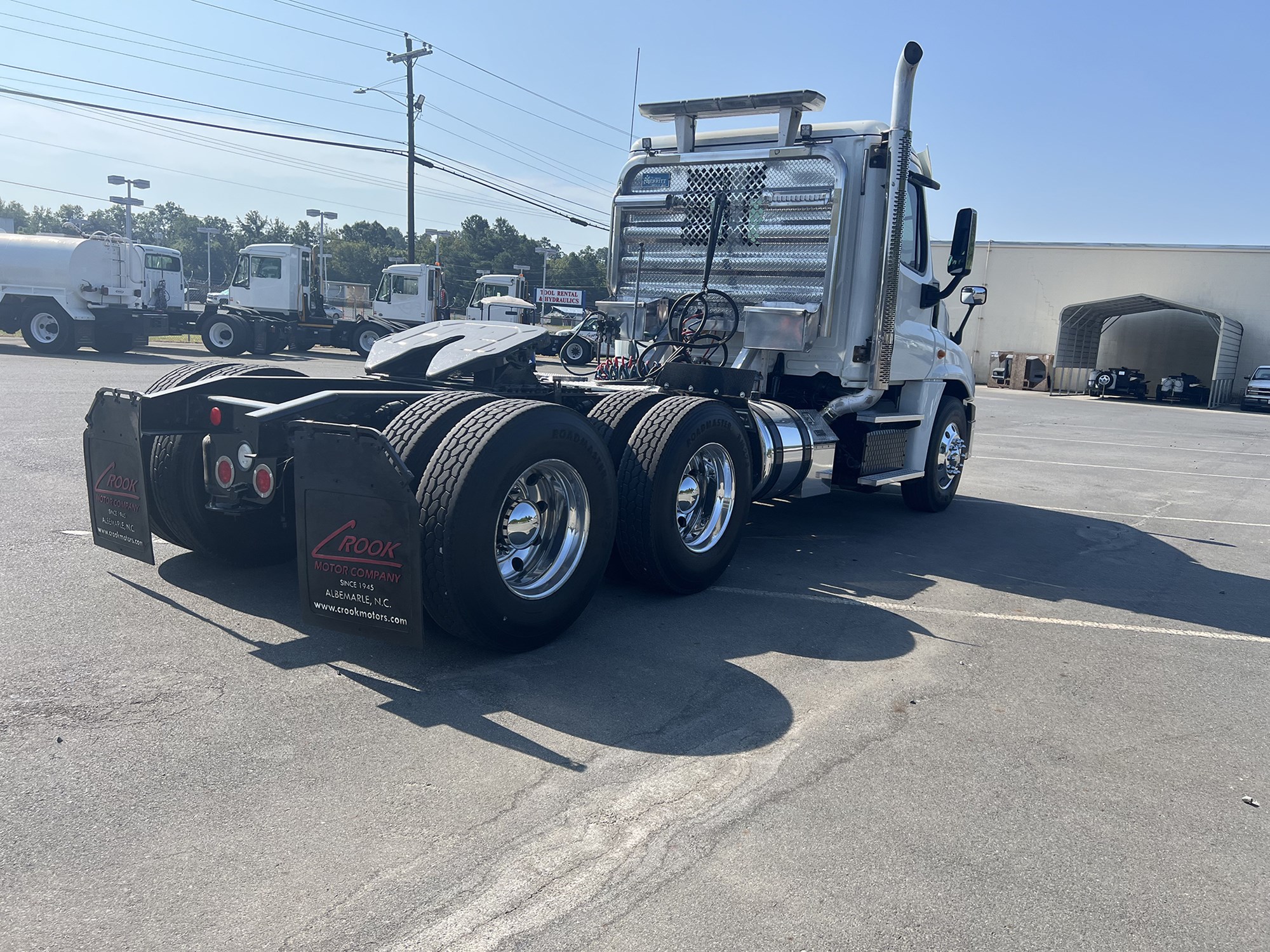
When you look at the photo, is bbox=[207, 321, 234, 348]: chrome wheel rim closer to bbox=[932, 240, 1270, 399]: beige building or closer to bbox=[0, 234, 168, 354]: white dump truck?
bbox=[0, 234, 168, 354]: white dump truck

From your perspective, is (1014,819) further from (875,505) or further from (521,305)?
(521,305)

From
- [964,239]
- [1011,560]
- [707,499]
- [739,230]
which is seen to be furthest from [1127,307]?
[707,499]

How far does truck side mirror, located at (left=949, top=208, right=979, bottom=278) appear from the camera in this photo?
798cm

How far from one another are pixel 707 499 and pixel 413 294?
28.6 m

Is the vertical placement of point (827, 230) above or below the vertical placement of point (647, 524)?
above

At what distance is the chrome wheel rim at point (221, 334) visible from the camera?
2822 cm

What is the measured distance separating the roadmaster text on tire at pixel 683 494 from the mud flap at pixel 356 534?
5.54ft

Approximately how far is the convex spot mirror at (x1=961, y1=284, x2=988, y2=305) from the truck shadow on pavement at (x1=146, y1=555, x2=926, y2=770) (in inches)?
168

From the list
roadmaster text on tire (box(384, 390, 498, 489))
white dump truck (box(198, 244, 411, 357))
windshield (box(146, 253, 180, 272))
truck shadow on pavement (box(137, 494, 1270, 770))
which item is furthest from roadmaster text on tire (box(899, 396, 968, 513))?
windshield (box(146, 253, 180, 272))

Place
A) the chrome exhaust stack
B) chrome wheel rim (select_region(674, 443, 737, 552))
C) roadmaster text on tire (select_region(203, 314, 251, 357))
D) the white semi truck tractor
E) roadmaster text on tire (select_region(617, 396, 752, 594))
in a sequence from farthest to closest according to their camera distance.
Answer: roadmaster text on tire (select_region(203, 314, 251, 357)), the chrome exhaust stack, chrome wheel rim (select_region(674, 443, 737, 552)), roadmaster text on tire (select_region(617, 396, 752, 594)), the white semi truck tractor

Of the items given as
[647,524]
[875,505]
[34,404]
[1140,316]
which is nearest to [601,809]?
[647,524]

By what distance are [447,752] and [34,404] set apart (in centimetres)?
1219

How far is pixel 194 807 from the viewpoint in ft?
10.2

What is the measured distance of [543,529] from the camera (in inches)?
194
